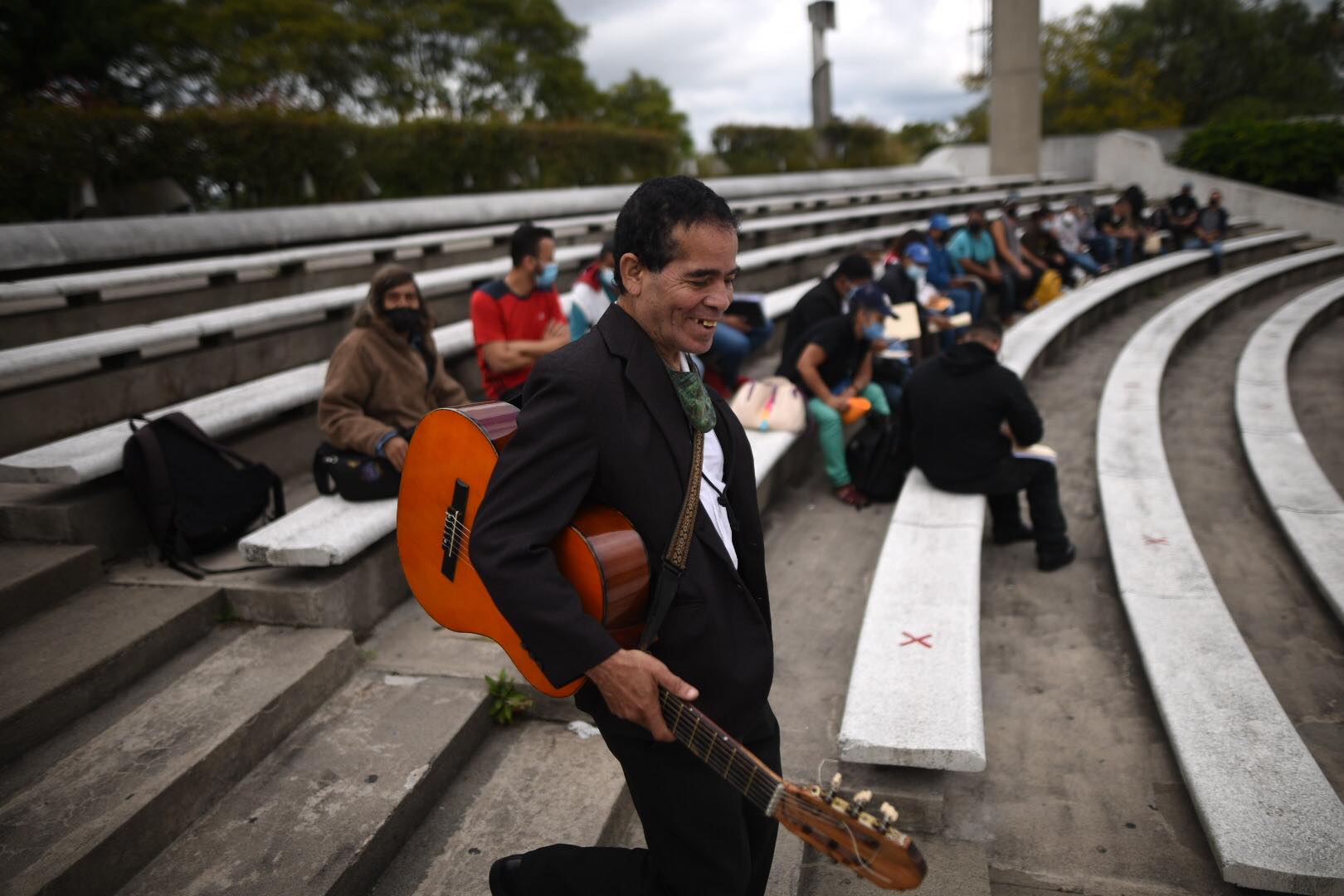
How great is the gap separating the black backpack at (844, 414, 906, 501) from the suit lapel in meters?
4.21

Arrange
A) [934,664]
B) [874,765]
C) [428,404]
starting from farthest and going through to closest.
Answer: [428,404] < [934,664] < [874,765]

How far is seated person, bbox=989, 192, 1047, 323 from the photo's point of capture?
36.2ft

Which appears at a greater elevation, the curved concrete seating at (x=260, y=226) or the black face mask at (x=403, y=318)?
the curved concrete seating at (x=260, y=226)

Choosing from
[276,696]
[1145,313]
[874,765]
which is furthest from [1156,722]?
[1145,313]

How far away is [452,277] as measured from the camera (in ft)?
23.2

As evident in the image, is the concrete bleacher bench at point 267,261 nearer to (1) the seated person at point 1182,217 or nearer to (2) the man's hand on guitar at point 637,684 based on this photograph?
(2) the man's hand on guitar at point 637,684

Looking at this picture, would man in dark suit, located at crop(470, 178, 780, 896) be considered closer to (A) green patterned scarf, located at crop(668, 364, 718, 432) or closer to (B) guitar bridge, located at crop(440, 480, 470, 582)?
(A) green patterned scarf, located at crop(668, 364, 718, 432)

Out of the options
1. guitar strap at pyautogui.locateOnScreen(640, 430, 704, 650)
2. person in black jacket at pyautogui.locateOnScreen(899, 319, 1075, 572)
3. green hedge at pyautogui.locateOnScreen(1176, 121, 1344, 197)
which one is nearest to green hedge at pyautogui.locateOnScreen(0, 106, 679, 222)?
A: person in black jacket at pyautogui.locateOnScreen(899, 319, 1075, 572)

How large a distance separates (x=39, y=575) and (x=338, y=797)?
1668 millimetres

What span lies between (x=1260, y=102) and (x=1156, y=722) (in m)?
43.1

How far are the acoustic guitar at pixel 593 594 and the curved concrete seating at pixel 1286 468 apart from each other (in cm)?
400

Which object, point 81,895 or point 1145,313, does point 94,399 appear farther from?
point 1145,313

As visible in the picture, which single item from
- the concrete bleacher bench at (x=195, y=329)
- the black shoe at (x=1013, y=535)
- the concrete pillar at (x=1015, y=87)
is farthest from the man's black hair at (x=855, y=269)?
the concrete pillar at (x=1015, y=87)

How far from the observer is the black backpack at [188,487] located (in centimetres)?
364
